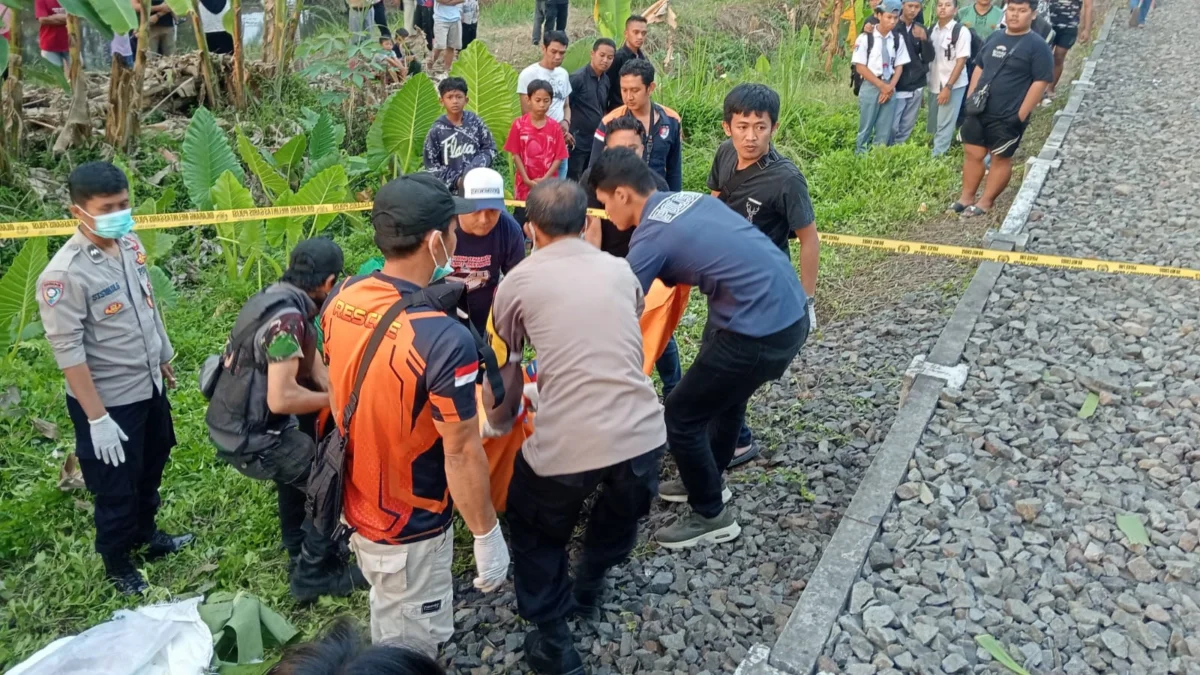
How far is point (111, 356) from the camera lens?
10.9 feet

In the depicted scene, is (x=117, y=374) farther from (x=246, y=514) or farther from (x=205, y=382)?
(x=246, y=514)

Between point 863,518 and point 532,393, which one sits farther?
point 863,518

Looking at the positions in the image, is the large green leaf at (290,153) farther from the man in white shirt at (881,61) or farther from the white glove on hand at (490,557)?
the man in white shirt at (881,61)

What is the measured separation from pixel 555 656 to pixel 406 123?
5.16m

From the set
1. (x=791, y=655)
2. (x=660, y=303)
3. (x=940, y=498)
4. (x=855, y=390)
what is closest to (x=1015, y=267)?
(x=855, y=390)

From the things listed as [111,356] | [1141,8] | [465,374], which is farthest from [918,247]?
[1141,8]

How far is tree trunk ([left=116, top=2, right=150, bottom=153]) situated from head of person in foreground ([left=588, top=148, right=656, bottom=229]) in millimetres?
4782

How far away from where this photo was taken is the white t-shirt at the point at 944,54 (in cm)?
873

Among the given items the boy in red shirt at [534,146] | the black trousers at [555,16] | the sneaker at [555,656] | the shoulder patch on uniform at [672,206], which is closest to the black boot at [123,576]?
the sneaker at [555,656]

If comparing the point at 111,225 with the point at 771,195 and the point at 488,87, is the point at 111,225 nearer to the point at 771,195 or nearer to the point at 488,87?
the point at 771,195

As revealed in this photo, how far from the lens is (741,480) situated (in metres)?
4.23

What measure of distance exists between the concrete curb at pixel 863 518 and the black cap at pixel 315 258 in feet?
6.87

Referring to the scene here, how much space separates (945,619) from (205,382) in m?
2.88

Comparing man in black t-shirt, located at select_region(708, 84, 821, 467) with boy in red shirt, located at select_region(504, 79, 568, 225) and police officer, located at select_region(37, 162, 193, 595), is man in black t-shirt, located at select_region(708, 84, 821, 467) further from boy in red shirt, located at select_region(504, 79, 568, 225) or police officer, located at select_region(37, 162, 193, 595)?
police officer, located at select_region(37, 162, 193, 595)
